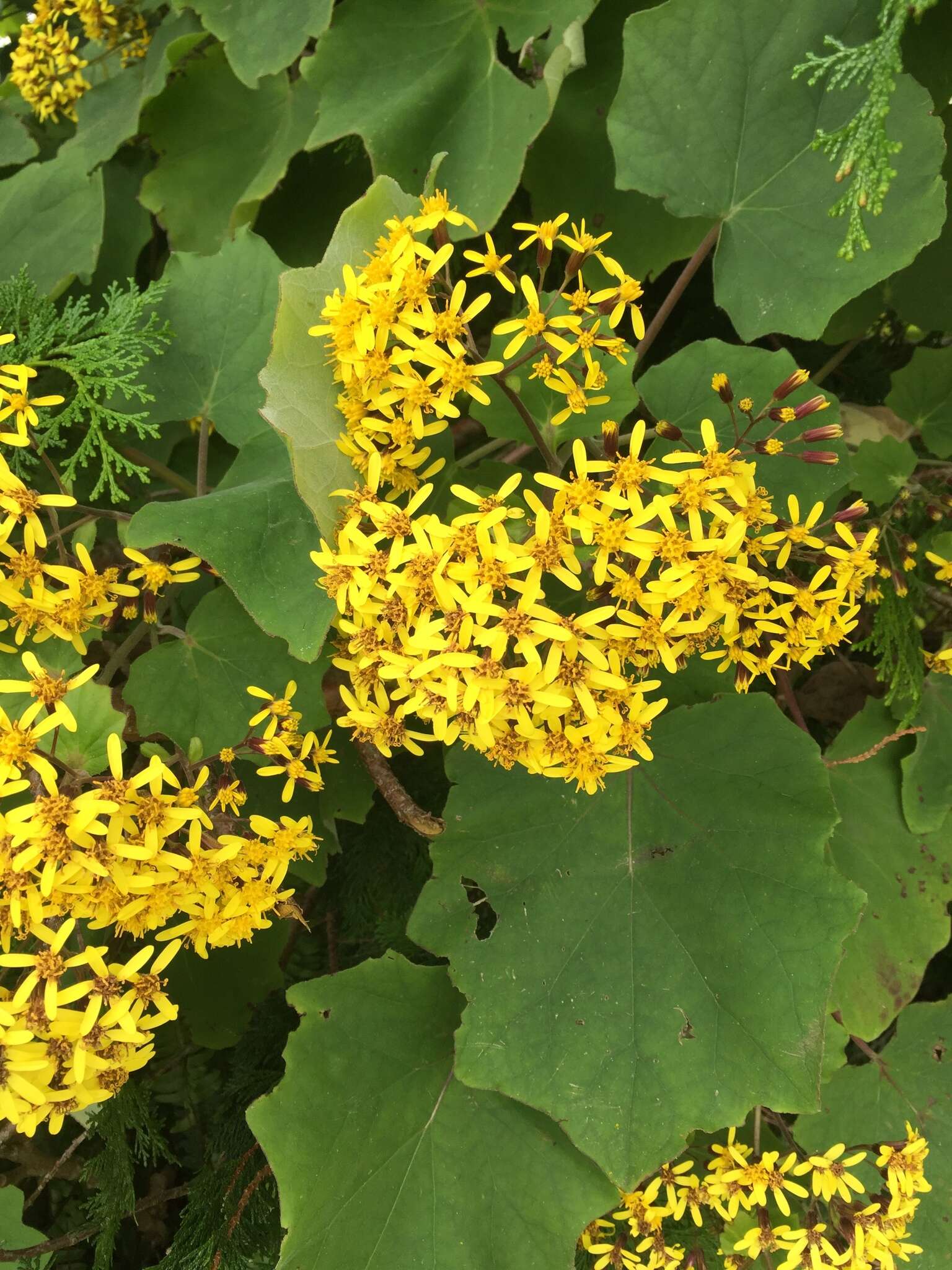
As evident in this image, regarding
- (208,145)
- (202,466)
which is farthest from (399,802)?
(208,145)

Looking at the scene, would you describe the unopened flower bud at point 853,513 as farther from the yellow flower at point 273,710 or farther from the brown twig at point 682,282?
the yellow flower at point 273,710

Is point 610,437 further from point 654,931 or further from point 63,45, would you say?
point 63,45

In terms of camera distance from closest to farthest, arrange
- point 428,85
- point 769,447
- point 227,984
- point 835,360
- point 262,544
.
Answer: point 769,447, point 262,544, point 428,85, point 227,984, point 835,360

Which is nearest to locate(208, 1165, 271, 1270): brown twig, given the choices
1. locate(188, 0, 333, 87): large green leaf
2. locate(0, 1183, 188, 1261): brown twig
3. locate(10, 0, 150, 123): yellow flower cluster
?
locate(0, 1183, 188, 1261): brown twig

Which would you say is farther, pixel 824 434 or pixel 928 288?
pixel 928 288

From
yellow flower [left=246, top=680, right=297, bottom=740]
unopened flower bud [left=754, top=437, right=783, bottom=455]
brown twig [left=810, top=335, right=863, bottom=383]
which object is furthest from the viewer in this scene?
brown twig [left=810, top=335, right=863, bottom=383]

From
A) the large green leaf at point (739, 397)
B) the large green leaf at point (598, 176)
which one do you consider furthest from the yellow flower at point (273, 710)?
the large green leaf at point (598, 176)

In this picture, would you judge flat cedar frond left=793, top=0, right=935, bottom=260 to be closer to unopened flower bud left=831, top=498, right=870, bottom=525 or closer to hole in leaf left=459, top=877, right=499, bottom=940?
unopened flower bud left=831, top=498, right=870, bottom=525
